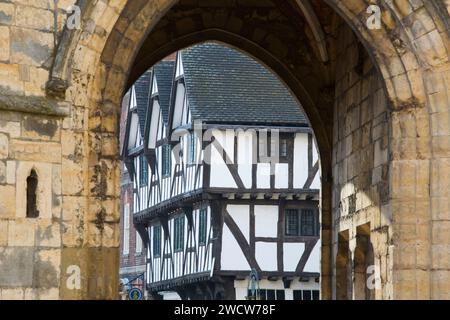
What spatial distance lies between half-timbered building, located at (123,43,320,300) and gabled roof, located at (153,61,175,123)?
798mm

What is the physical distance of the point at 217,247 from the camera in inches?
1510

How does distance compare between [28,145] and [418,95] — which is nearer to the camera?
[28,145]

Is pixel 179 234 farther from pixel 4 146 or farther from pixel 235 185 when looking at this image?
pixel 4 146

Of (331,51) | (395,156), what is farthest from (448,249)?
(331,51)

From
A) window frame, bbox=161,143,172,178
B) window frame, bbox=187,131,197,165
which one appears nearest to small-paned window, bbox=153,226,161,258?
window frame, bbox=161,143,172,178

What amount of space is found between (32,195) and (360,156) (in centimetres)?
533

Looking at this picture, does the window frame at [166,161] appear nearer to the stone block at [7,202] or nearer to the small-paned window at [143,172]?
the small-paned window at [143,172]

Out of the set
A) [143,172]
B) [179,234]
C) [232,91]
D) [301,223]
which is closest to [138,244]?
[143,172]

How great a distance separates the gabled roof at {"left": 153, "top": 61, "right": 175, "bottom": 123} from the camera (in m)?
43.4

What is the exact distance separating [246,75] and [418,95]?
2562 cm

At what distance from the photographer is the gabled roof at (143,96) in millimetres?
45969

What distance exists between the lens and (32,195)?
1404 centimetres

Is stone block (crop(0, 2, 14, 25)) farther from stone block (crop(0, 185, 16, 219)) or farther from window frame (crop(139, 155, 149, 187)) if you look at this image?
window frame (crop(139, 155, 149, 187))

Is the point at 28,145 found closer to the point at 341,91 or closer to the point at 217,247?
the point at 341,91
